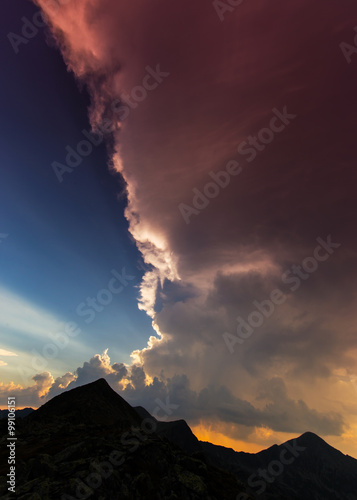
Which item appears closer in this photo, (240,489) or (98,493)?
(98,493)

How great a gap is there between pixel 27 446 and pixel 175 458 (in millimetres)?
26955

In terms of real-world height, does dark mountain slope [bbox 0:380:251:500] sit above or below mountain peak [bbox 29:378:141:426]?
below

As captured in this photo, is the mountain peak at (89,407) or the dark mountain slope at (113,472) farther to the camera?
the mountain peak at (89,407)

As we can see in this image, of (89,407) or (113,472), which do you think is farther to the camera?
(89,407)

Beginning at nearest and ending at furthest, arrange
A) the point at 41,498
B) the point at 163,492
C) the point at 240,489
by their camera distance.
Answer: the point at 41,498 < the point at 163,492 < the point at 240,489

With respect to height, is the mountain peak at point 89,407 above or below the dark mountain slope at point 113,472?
above

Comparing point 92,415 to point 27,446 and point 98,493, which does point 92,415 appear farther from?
point 98,493

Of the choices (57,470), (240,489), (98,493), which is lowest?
(240,489)

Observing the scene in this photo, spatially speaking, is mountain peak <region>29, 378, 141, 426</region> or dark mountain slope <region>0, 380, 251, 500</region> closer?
dark mountain slope <region>0, 380, 251, 500</region>

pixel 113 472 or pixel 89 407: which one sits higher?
pixel 89 407

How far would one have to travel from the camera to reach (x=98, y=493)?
28.6 meters

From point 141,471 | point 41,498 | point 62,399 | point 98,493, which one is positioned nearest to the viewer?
point 41,498

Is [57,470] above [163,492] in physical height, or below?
above

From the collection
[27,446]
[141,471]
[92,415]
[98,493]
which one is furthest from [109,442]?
[92,415]
